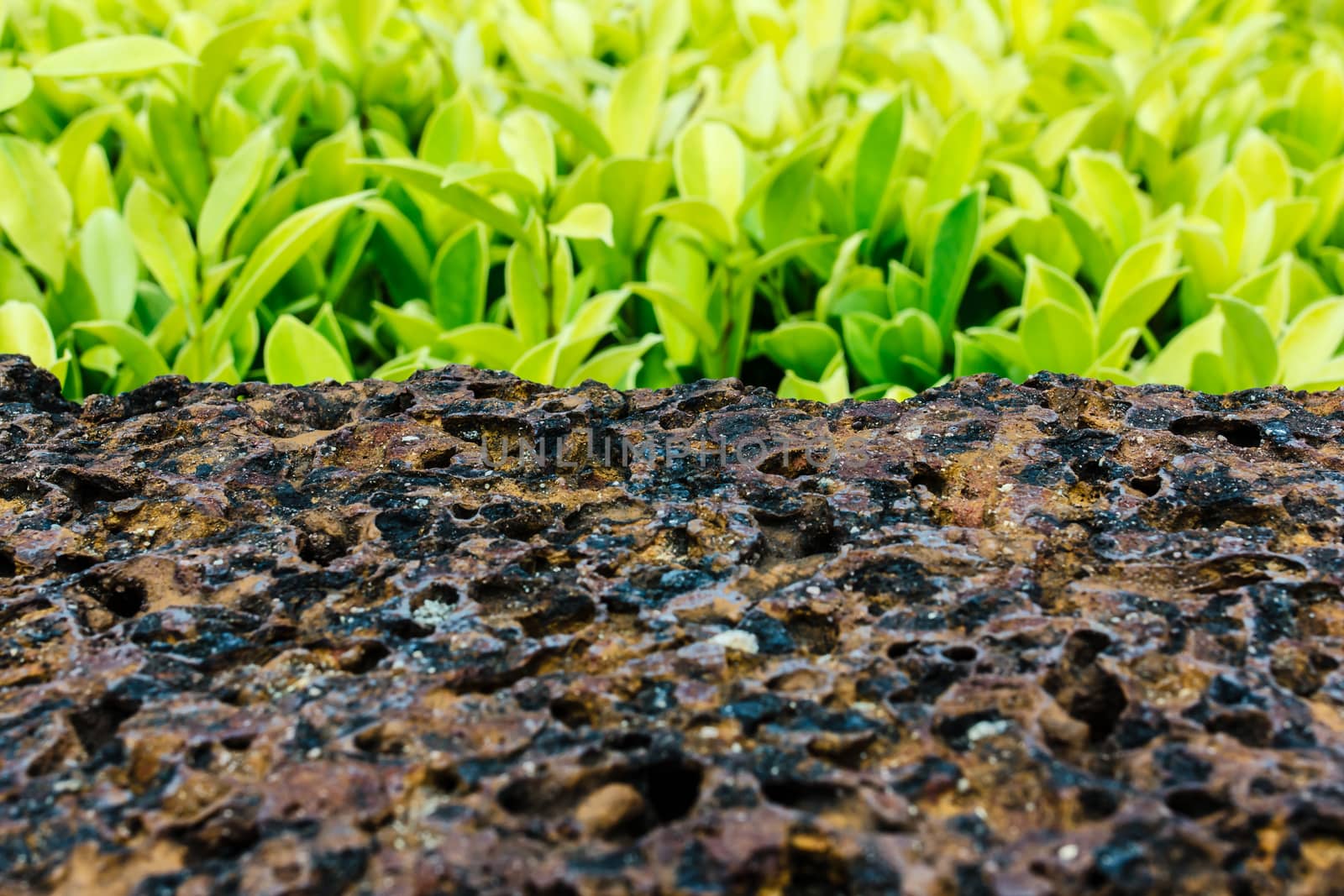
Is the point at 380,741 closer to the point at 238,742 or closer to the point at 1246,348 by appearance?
the point at 238,742

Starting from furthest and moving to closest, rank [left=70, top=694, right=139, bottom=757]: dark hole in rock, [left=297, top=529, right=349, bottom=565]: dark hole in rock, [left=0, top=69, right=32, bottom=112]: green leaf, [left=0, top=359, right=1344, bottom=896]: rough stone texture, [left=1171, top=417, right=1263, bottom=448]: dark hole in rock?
[left=0, top=69, right=32, bottom=112]: green leaf
[left=1171, top=417, right=1263, bottom=448]: dark hole in rock
[left=297, top=529, right=349, bottom=565]: dark hole in rock
[left=70, top=694, right=139, bottom=757]: dark hole in rock
[left=0, top=359, right=1344, bottom=896]: rough stone texture

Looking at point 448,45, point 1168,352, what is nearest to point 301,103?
point 448,45

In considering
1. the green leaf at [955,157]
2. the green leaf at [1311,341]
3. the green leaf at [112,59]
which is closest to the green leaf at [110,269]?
the green leaf at [112,59]

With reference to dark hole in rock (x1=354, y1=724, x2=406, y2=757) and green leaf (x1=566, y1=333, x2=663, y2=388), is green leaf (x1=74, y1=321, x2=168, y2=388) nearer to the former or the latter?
green leaf (x1=566, y1=333, x2=663, y2=388)

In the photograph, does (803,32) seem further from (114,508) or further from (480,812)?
(480,812)

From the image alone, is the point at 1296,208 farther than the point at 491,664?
Yes

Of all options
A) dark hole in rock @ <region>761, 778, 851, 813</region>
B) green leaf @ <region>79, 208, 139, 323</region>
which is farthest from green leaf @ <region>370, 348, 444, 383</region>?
dark hole in rock @ <region>761, 778, 851, 813</region>

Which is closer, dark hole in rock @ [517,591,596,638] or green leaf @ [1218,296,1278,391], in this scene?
dark hole in rock @ [517,591,596,638]
